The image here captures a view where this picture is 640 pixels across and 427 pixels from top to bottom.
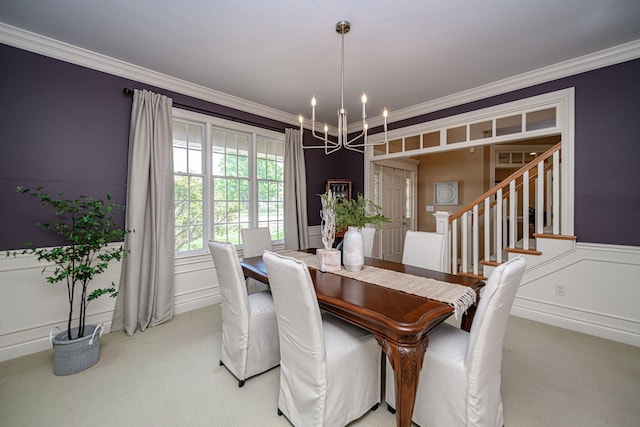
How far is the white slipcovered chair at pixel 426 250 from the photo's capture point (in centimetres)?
235

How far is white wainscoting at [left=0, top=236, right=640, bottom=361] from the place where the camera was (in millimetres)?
2273

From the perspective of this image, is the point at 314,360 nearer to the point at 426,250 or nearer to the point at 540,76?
the point at 426,250

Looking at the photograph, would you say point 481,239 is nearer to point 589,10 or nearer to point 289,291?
point 589,10

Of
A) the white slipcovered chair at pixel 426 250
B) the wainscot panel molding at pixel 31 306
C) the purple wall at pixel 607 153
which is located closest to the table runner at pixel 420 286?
the white slipcovered chair at pixel 426 250

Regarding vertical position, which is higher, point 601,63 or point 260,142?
point 601,63

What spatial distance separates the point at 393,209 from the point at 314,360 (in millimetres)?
4457

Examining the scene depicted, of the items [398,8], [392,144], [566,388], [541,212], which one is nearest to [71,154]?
[398,8]

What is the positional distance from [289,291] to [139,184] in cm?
232

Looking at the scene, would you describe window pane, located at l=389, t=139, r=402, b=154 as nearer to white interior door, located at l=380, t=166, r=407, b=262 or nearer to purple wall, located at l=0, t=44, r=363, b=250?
white interior door, located at l=380, t=166, r=407, b=262

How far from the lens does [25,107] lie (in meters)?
2.30

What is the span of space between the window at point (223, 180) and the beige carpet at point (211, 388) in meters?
1.42

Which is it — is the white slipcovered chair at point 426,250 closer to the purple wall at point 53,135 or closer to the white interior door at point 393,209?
the white interior door at point 393,209

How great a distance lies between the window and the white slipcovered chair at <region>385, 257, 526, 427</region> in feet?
9.62

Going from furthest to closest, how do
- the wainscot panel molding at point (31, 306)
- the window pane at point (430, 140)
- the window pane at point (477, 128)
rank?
1. the window pane at point (430, 140)
2. the window pane at point (477, 128)
3. the wainscot panel molding at point (31, 306)
